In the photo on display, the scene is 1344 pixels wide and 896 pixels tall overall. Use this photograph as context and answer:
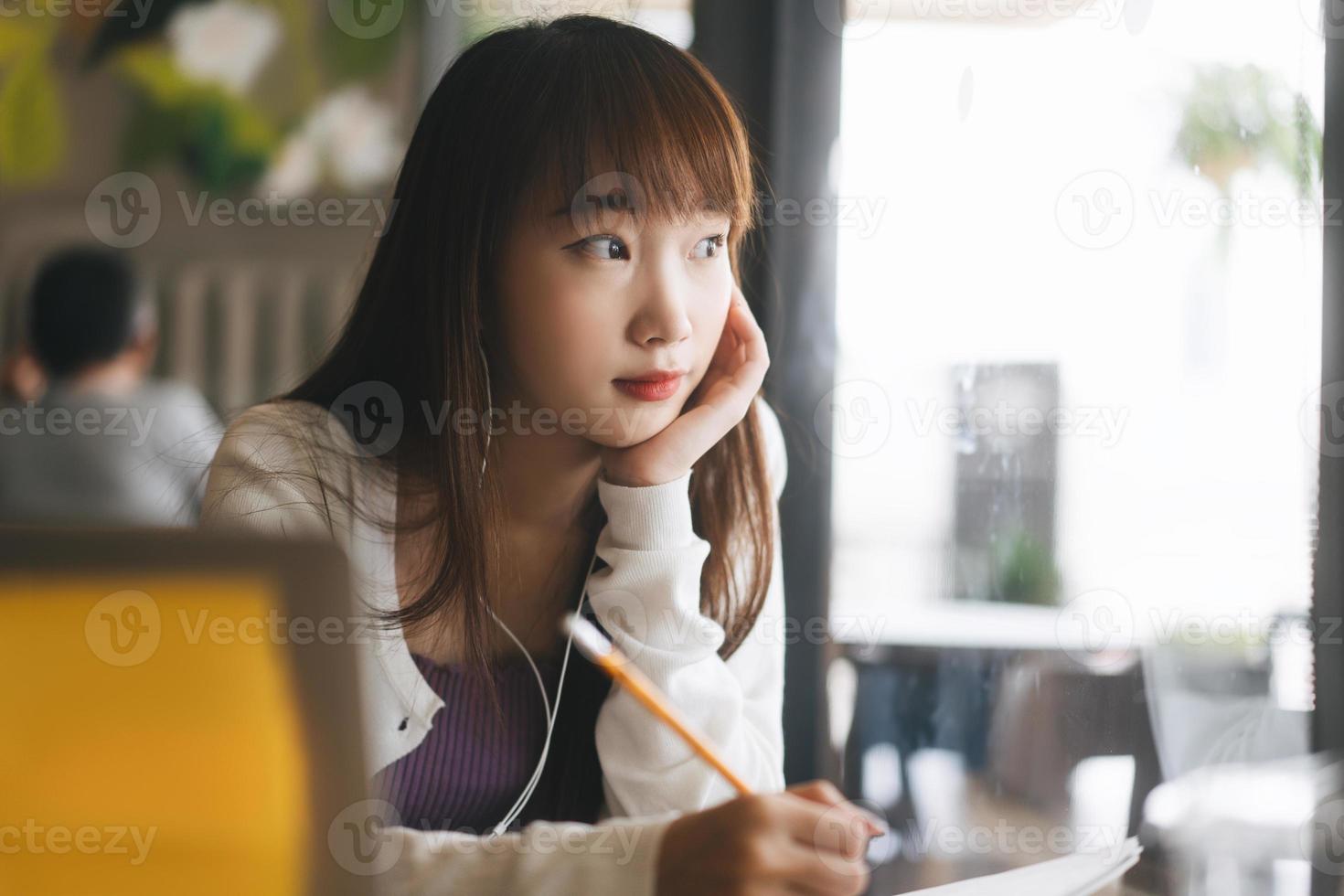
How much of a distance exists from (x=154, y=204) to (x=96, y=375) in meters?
0.24

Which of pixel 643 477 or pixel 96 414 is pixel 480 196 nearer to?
pixel 643 477

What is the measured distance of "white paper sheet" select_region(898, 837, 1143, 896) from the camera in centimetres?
56

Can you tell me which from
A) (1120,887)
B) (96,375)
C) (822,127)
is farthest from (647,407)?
(96,375)

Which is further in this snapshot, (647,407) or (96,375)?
(96,375)

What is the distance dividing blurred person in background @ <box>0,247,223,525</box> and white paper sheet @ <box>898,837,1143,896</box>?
97 centimetres

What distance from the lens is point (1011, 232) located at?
0.78 meters

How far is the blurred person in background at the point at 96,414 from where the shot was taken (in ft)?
4.10

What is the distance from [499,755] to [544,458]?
0.19 meters

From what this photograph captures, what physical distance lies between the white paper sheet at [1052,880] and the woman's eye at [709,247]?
37 cm

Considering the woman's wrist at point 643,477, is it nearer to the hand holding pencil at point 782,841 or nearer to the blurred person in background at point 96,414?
the hand holding pencil at point 782,841

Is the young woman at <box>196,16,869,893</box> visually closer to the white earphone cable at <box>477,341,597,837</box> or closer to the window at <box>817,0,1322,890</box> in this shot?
the white earphone cable at <box>477,341,597,837</box>

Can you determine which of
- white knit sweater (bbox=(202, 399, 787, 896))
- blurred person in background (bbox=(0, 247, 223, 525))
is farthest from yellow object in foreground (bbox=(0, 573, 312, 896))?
blurred person in background (bbox=(0, 247, 223, 525))

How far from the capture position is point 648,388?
0.61 meters

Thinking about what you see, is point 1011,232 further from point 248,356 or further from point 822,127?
point 248,356
